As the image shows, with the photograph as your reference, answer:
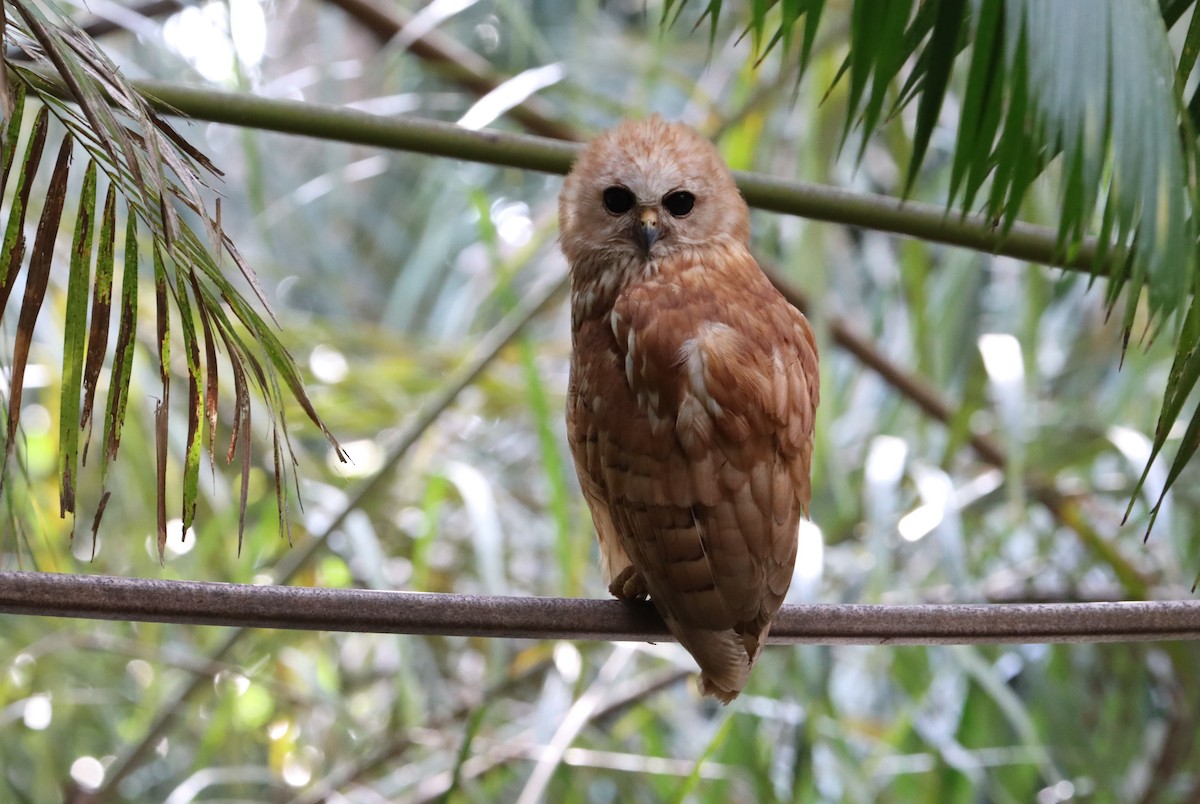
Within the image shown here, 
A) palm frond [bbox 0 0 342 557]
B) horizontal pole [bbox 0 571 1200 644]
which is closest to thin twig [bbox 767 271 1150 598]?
horizontal pole [bbox 0 571 1200 644]

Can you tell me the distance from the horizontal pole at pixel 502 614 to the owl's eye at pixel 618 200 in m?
0.78

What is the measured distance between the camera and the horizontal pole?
106cm

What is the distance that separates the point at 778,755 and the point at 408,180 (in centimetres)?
328

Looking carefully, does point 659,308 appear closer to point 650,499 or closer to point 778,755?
point 650,499

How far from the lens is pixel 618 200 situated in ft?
6.73

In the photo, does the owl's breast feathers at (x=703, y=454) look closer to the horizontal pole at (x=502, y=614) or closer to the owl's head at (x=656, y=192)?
the horizontal pole at (x=502, y=614)

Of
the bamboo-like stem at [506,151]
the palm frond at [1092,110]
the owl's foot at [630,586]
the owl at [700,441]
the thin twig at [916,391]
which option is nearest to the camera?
the palm frond at [1092,110]

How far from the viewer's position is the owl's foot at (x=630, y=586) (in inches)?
69.0

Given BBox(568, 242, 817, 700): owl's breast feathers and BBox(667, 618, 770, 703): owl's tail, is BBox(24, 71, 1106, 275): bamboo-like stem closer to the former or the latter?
BBox(568, 242, 817, 700): owl's breast feathers

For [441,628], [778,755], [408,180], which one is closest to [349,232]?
[408,180]

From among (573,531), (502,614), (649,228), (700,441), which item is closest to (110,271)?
(502,614)

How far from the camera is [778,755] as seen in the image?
9.73 feet

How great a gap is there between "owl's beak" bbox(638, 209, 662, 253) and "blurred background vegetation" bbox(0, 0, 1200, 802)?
0.29 metres

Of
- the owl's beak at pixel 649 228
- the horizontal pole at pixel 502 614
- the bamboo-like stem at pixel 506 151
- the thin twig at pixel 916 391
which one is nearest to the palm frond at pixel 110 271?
the horizontal pole at pixel 502 614
